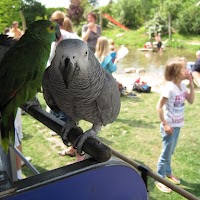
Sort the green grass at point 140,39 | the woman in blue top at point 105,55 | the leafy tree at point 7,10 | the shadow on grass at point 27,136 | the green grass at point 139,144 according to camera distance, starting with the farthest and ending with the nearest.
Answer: the green grass at point 140,39, the woman in blue top at point 105,55, the shadow on grass at point 27,136, the green grass at point 139,144, the leafy tree at point 7,10

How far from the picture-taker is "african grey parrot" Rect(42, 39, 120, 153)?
834 millimetres

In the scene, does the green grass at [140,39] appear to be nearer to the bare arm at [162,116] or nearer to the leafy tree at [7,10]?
the bare arm at [162,116]

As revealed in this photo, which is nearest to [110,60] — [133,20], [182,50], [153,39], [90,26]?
[90,26]

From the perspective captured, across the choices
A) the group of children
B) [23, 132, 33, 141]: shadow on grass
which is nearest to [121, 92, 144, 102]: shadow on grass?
[23, 132, 33, 141]: shadow on grass

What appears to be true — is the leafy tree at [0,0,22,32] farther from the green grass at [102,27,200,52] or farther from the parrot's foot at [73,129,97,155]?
the green grass at [102,27,200,52]

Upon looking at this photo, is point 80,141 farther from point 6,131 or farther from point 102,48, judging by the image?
point 102,48

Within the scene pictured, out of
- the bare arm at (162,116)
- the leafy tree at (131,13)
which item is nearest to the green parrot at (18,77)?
the bare arm at (162,116)

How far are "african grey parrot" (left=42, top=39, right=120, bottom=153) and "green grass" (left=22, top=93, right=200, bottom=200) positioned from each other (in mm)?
1122

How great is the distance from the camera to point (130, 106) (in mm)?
3709

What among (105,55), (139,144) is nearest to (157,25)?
(105,55)

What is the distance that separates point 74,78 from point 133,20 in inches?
673

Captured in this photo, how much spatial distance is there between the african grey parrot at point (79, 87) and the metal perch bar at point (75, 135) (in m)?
0.03

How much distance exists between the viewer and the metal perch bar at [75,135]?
678 millimetres

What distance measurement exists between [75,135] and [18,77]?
0.90ft
